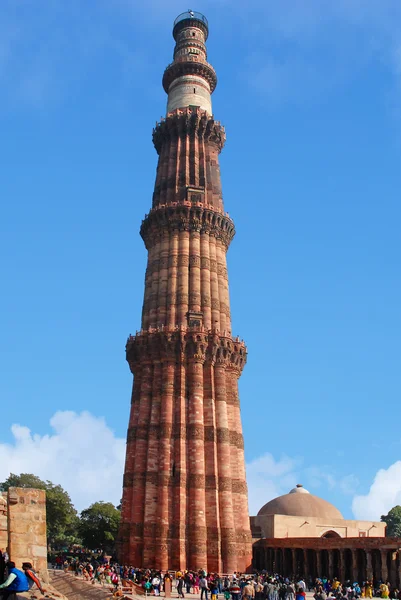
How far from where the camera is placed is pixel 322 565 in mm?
39938

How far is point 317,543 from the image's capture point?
3947 cm

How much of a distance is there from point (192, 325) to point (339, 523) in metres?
20.4

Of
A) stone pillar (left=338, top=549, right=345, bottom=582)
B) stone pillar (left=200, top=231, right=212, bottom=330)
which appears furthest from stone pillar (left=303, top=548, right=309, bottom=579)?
stone pillar (left=200, top=231, right=212, bottom=330)

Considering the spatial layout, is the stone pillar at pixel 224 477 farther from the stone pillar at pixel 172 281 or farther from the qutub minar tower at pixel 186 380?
the stone pillar at pixel 172 281

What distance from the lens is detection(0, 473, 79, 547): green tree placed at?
6912cm

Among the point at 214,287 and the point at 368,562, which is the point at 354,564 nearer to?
the point at 368,562

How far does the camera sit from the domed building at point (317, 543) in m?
35.7

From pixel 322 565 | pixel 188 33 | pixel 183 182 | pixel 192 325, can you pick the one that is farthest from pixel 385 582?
pixel 188 33

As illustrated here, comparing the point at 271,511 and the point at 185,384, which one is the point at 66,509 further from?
the point at 185,384

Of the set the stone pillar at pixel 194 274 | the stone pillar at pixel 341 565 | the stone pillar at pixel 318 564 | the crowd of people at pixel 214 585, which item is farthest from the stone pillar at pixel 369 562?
the stone pillar at pixel 194 274

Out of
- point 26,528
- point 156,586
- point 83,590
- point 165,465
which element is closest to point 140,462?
point 165,465

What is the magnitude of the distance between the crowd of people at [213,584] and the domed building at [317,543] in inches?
35.3

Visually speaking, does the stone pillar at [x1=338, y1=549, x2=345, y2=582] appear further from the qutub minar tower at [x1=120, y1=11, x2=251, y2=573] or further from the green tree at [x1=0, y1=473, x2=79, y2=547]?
the green tree at [x1=0, y1=473, x2=79, y2=547]

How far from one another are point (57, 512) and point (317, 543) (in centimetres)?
3848
